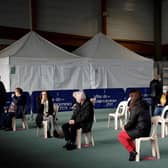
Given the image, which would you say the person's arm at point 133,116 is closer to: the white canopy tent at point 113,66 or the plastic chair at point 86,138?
the plastic chair at point 86,138

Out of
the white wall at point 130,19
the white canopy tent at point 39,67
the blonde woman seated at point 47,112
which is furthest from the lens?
the white wall at point 130,19

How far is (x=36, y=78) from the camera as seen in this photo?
44.1ft

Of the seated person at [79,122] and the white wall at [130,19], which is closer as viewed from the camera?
the seated person at [79,122]

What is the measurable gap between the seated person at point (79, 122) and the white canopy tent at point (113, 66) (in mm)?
7983

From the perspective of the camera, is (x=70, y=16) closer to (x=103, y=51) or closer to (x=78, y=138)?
(x=103, y=51)

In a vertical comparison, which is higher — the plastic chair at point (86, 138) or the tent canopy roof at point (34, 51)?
the tent canopy roof at point (34, 51)

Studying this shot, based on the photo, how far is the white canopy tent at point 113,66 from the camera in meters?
14.6

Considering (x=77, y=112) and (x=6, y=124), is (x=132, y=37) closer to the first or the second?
(x=6, y=124)

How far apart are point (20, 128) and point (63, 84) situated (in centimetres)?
534

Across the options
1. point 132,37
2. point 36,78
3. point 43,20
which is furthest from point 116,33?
point 36,78

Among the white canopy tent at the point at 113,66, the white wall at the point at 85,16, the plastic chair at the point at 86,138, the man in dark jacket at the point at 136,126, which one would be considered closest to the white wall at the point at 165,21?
the white wall at the point at 85,16

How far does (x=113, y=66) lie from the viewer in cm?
1500

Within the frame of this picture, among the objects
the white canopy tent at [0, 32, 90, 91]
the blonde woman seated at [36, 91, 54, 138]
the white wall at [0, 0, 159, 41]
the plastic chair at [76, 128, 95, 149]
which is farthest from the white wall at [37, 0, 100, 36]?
the plastic chair at [76, 128, 95, 149]

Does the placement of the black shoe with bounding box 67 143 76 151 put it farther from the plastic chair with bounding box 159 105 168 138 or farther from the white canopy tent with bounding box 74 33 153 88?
the white canopy tent with bounding box 74 33 153 88
